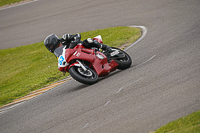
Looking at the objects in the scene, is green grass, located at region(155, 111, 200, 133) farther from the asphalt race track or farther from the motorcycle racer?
the motorcycle racer

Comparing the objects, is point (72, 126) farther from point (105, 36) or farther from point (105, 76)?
point (105, 36)

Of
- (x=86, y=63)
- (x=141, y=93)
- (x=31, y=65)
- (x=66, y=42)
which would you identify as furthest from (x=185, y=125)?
(x=31, y=65)

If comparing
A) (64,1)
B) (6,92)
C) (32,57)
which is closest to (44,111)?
(6,92)

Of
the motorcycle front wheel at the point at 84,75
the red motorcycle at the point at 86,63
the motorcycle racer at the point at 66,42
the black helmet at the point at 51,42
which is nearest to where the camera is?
the motorcycle front wheel at the point at 84,75

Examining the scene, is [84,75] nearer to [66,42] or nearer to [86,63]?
[86,63]

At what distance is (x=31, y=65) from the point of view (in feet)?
48.5

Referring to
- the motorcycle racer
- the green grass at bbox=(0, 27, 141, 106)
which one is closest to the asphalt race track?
the motorcycle racer

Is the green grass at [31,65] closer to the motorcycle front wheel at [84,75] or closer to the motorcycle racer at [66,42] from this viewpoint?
the motorcycle racer at [66,42]

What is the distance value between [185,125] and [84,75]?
4.15 metres

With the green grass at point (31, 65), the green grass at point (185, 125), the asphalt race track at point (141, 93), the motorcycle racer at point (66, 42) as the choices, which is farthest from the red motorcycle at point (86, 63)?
the green grass at point (185, 125)

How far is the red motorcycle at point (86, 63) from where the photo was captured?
26.0ft

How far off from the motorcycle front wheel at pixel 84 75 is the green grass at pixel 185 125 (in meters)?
3.66

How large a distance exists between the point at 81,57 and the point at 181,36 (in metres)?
4.05

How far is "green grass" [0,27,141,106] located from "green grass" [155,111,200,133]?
22.8 feet
